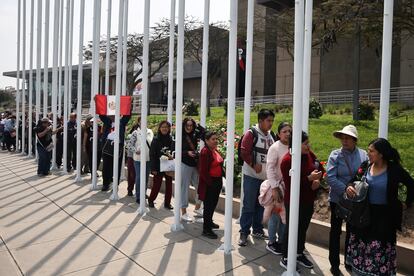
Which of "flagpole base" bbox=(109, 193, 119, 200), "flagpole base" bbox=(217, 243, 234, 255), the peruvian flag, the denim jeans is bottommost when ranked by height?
"flagpole base" bbox=(217, 243, 234, 255)

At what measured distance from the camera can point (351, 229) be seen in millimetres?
3973

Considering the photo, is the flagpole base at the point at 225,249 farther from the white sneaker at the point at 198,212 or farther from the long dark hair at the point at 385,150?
the long dark hair at the point at 385,150

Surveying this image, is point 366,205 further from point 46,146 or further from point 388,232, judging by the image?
point 46,146

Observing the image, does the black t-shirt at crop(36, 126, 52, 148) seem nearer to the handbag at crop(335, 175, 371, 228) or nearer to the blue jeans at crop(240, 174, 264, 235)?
the blue jeans at crop(240, 174, 264, 235)

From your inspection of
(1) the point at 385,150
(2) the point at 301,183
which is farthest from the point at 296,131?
(1) the point at 385,150

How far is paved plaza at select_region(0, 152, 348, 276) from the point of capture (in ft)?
15.0

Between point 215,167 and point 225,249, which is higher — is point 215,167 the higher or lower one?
the higher one

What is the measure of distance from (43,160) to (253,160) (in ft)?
24.5

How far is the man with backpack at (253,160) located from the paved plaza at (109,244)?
15.1 inches

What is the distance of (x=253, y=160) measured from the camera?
5.38 metres

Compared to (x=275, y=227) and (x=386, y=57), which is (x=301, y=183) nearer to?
(x=275, y=227)

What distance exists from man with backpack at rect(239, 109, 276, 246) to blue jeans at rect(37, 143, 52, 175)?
714cm

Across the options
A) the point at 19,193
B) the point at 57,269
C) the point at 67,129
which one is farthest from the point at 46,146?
the point at 57,269

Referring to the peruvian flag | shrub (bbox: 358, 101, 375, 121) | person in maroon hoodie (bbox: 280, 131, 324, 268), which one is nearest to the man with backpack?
person in maroon hoodie (bbox: 280, 131, 324, 268)
